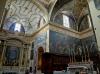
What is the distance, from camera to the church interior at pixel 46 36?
10.8m

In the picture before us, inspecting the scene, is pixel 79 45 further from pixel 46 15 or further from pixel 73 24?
pixel 46 15

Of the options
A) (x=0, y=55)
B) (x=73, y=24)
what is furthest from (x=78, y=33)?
(x=0, y=55)

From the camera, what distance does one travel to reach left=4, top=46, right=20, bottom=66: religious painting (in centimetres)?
1261

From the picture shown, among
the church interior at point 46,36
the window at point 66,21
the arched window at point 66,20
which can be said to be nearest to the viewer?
the church interior at point 46,36

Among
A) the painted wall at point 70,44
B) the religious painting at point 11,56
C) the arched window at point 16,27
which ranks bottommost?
the religious painting at point 11,56

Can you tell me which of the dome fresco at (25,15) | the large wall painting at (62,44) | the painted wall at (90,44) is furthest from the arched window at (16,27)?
the painted wall at (90,44)

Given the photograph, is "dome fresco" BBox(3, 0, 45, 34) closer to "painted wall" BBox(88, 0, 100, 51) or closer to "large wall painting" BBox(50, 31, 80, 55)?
"large wall painting" BBox(50, 31, 80, 55)

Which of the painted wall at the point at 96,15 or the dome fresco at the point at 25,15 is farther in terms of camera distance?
the dome fresco at the point at 25,15

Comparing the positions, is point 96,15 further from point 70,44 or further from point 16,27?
point 16,27

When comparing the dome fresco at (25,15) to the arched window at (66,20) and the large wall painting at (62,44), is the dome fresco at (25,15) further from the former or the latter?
the large wall painting at (62,44)

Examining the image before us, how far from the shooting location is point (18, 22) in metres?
15.5

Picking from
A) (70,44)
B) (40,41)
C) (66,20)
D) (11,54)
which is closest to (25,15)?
(40,41)

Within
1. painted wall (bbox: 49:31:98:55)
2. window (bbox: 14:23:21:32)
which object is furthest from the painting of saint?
painted wall (bbox: 49:31:98:55)

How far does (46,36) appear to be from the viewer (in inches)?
448
